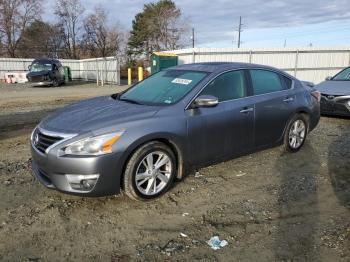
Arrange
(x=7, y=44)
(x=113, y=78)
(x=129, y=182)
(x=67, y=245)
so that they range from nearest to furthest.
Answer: (x=67, y=245)
(x=129, y=182)
(x=113, y=78)
(x=7, y=44)

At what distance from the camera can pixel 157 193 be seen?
14.6 feet

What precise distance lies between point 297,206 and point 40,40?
199 ft

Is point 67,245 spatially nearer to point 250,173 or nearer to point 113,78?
point 250,173

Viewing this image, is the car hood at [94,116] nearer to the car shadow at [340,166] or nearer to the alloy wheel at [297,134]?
the car shadow at [340,166]

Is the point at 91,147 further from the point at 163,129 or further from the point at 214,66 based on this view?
the point at 214,66

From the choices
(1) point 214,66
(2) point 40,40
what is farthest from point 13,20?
(1) point 214,66

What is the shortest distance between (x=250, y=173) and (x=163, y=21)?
58047 mm

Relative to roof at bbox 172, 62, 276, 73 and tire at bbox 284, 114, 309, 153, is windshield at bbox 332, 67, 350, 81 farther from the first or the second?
roof at bbox 172, 62, 276, 73

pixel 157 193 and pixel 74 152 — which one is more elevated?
pixel 74 152

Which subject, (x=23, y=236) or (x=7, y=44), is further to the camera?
(x=7, y=44)

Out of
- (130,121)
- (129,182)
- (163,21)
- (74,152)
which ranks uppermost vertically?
(163,21)

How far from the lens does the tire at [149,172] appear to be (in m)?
4.17

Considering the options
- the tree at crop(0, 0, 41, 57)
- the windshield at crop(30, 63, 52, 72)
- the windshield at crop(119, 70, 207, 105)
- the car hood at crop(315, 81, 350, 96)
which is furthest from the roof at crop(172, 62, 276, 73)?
the tree at crop(0, 0, 41, 57)

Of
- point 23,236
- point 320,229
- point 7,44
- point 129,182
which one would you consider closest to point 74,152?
point 129,182
